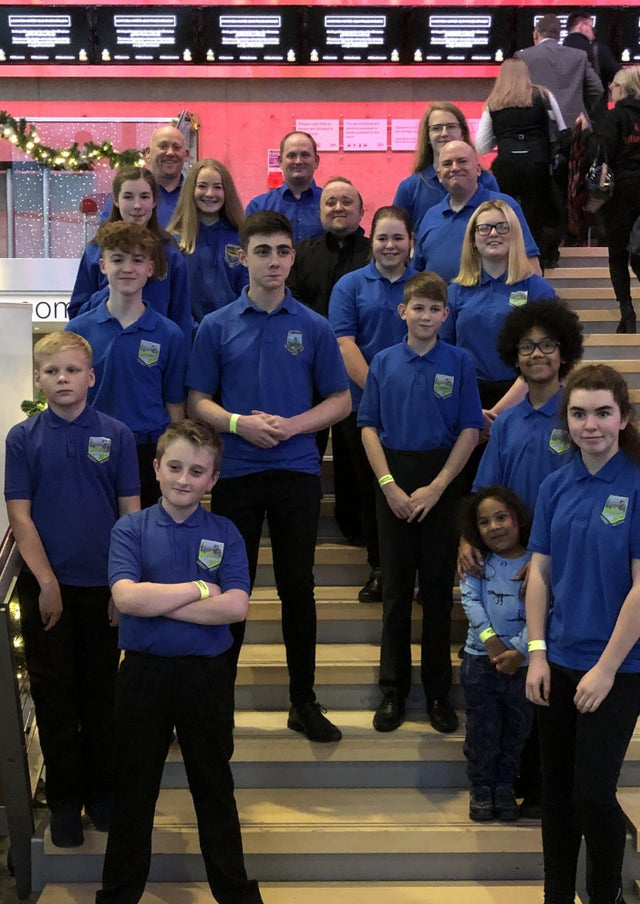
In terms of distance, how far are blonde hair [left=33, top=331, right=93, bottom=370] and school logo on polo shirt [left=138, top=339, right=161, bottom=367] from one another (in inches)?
12.7

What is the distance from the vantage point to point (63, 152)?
8.91m

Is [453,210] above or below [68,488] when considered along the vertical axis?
above

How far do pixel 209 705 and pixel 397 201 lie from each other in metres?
2.93

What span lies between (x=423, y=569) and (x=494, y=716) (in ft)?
1.90

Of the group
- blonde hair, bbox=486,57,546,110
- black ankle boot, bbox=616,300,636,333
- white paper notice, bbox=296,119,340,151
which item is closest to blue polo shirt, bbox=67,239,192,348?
blonde hair, bbox=486,57,546,110

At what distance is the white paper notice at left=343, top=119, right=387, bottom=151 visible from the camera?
11227 mm

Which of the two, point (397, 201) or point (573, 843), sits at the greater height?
point (397, 201)

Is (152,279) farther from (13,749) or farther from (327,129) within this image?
(327,129)

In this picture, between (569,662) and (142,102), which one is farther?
(142,102)

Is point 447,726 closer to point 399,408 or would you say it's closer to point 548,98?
point 399,408

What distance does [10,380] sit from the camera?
189 inches

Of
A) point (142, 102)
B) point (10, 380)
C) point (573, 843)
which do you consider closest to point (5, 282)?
point (142, 102)

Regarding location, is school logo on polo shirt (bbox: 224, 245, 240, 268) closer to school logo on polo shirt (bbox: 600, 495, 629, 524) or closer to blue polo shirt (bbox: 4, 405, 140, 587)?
blue polo shirt (bbox: 4, 405, 140, 587)

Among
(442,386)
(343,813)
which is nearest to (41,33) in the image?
Answer: (442,386)
